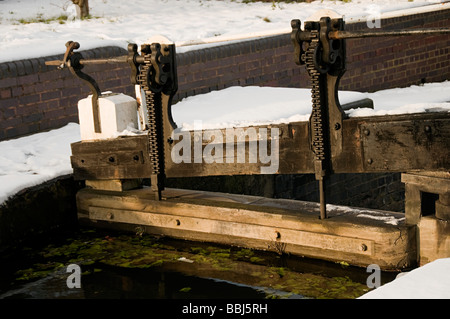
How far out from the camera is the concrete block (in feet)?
24.0

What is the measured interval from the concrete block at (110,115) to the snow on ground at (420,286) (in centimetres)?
330

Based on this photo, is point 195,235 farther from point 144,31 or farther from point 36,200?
point 144,31

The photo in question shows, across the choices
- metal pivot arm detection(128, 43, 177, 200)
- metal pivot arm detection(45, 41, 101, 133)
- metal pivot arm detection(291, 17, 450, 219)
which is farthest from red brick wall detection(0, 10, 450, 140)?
metal pivot arm detection(291, 17, 450, 219)

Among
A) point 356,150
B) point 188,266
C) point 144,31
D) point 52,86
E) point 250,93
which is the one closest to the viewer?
point 356,150

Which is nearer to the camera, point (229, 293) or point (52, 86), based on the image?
point (229, 293)

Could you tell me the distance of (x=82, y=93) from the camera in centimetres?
986

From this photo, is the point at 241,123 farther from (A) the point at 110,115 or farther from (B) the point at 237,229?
(A) the point at 110,115

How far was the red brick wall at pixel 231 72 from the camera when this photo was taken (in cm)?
922

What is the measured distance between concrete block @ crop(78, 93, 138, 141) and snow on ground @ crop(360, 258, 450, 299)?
3301 millimetres

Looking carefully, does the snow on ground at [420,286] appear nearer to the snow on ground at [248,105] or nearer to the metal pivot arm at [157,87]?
the metal pivot arm at [157,87]

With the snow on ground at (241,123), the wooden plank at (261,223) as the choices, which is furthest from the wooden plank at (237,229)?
the snow on ground at (241,123)

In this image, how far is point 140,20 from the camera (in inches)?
530

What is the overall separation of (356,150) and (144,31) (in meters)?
6.96

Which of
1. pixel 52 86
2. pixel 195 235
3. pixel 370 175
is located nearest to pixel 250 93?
pixel 370 175
